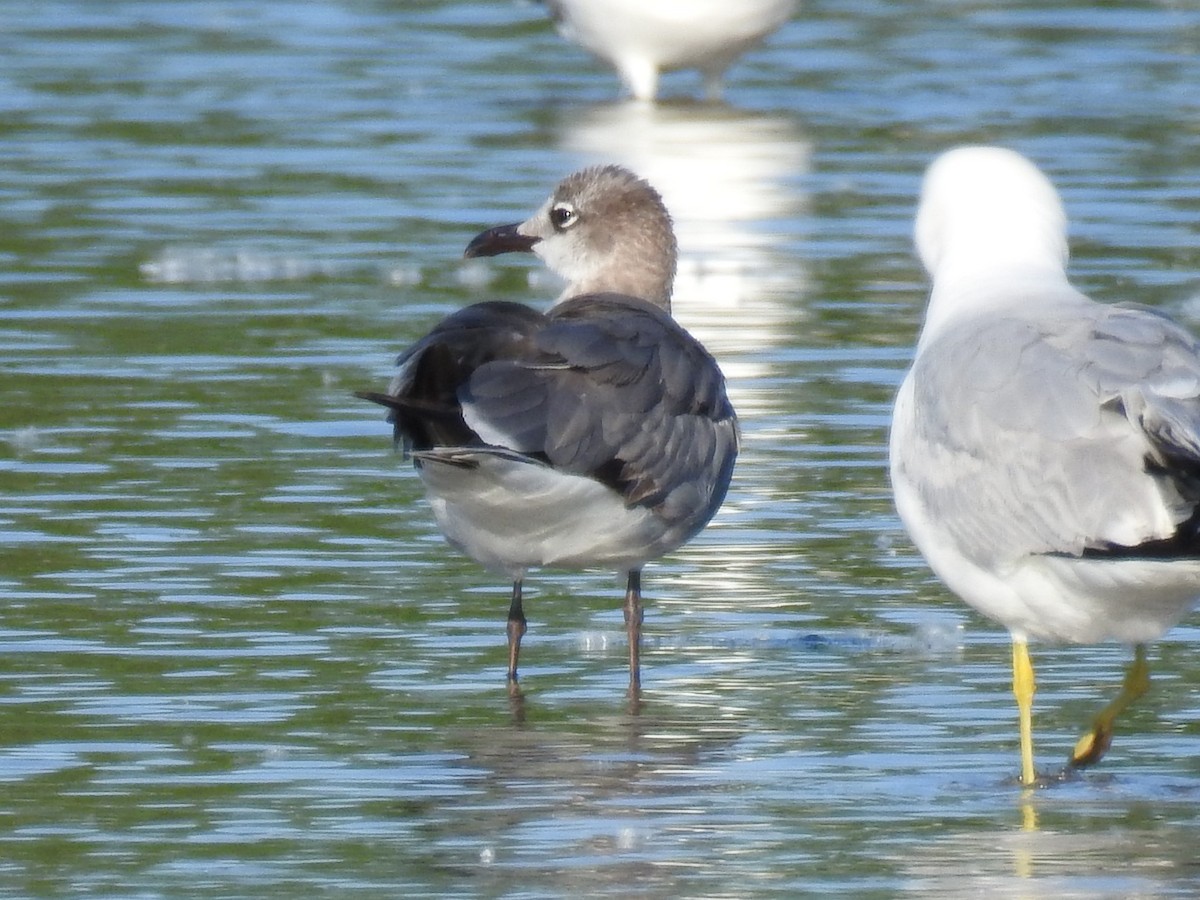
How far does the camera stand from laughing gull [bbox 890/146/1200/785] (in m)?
6.03

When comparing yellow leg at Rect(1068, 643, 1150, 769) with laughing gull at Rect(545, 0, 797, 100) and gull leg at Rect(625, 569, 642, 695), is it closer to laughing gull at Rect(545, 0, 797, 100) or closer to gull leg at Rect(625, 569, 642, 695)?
gull leg at Rect(625, 569, 642, 695)

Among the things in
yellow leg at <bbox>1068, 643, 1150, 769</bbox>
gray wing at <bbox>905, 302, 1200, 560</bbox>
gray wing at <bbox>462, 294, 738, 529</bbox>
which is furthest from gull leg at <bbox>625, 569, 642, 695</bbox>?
yellow leg at <bbox>1068, 643, 1150, 769</bbox>

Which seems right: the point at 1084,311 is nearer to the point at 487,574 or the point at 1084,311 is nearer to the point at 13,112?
the point at 487,574

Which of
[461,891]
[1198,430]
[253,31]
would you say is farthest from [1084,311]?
[253,31]

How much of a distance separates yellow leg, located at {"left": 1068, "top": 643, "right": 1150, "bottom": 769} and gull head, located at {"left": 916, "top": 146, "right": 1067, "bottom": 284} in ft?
3.21

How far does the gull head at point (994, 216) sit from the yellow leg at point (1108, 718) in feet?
3.21

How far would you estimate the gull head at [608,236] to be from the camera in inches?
345

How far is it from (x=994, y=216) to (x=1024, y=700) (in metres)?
1.25

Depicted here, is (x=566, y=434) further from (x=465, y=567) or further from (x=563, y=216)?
(x=563, y=216)

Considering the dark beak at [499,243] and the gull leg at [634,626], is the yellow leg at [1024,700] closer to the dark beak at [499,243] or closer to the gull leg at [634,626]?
the gull leg at [634,626]

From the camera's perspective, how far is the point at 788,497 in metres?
9.34

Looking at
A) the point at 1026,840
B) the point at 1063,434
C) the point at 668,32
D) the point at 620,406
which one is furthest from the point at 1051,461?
the point at 668,32

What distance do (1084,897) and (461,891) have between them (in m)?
1.20

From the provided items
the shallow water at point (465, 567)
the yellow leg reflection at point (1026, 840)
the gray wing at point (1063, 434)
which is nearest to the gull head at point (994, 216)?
the gray wing at point (1063, 434)
